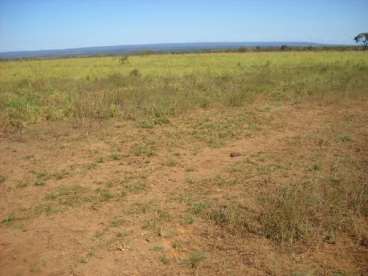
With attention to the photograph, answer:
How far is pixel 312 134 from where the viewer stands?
8750 mm

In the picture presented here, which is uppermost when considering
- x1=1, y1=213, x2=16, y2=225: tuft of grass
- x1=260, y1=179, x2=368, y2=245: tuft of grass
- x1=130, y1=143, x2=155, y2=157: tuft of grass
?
x1=260, y1=179, x2=368, y2=245: tuft of grass

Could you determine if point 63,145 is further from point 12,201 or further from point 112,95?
point 112,95

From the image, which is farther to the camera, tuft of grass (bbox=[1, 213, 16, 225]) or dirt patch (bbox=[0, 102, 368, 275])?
tuft of grass (bbox=[1, 213, 16, 225])

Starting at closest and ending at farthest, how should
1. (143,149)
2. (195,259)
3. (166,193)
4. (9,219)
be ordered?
(195,259) < (9,219) < (166,193) < (143,149)

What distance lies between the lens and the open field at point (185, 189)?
13.7ft

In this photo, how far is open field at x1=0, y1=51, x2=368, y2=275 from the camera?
4.18 meters

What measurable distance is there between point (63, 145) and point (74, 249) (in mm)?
4819

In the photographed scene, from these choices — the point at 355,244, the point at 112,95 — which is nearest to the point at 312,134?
the point at 355,244

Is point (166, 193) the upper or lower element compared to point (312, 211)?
lower

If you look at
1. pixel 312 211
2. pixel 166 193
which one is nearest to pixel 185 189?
pixel 166 193

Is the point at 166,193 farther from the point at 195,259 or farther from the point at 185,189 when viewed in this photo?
the point at 195,259

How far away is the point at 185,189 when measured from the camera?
19.9ft

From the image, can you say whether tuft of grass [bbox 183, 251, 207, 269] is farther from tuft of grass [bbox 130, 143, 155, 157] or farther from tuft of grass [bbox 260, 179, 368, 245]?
tuft of grass [bbox 130, 143, 155, 157]

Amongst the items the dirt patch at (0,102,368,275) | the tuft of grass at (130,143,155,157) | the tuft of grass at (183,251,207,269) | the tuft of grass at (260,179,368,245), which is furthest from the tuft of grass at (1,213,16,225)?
the tuft of grass at (260,179,368,245)
